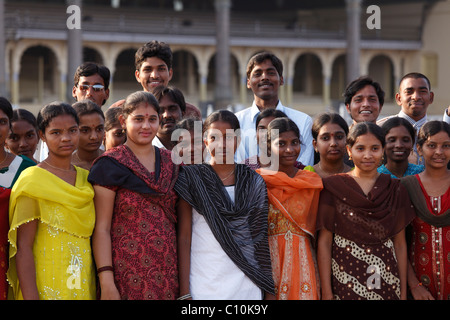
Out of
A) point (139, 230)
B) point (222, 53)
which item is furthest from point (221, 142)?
point (222, 53)

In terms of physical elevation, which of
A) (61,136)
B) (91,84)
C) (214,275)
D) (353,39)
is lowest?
(214,275)

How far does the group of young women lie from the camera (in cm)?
355

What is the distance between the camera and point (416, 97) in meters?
5.45

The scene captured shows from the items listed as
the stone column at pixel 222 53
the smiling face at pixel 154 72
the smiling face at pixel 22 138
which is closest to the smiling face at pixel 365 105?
the smiling face at pixel 154 72

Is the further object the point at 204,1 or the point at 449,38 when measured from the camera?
the point at 204,1

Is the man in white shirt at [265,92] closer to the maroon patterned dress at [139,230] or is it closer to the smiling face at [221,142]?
the smiling face at [221,142]

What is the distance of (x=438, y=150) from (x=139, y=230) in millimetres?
2054

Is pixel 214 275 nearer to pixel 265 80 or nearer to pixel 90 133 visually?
pixel 90 133

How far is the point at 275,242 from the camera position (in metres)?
3.92

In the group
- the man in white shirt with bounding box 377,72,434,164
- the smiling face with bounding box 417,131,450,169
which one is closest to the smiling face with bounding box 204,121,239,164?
the smiling face with bounding box 417,131,450,169

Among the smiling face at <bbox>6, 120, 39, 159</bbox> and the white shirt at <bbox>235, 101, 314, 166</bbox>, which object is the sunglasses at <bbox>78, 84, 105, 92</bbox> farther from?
the white shirt at <bbox>235, 101, 314, 166</bbox>
